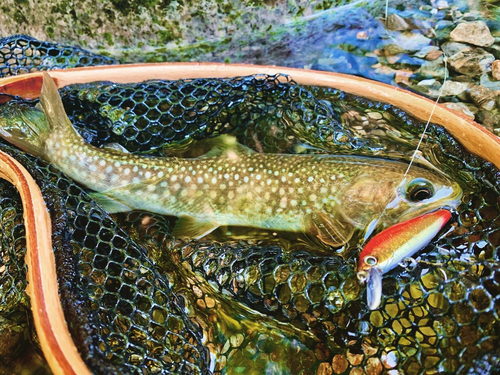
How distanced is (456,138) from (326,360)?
1.69 meters

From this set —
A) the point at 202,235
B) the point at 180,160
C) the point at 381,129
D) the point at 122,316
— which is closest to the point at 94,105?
the point at 180,160

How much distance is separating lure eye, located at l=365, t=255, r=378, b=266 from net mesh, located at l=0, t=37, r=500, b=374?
210mm

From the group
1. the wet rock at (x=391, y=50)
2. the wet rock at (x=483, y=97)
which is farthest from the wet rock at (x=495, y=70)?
the wet rock at (x=391, y=50)

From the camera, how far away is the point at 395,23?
170 inches

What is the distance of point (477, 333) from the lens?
6.13 feet

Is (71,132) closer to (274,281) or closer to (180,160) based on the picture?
(180,160)

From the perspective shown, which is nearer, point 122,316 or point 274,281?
point 122,316

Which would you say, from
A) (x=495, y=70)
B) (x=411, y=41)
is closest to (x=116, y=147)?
(x=411, y=41)

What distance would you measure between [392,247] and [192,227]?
1373 millimetres

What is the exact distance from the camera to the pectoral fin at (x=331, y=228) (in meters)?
2.68

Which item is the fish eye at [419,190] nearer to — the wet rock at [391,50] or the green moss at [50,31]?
the wet rock at [391,50]

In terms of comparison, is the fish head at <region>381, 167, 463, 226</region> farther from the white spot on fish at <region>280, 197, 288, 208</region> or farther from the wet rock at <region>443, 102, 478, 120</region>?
the wet rock at <region>443, 102, 478, 120</region>

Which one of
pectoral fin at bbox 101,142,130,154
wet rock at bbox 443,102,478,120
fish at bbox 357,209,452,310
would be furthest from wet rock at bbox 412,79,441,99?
pectoral fin at bbox 101,142,130,154

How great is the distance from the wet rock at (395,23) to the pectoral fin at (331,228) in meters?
2.62
